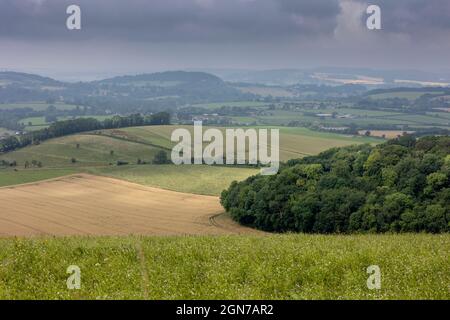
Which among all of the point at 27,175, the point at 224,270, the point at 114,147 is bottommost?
the point at 27,175

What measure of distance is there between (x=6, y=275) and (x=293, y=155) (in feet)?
380

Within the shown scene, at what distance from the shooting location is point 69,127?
163m

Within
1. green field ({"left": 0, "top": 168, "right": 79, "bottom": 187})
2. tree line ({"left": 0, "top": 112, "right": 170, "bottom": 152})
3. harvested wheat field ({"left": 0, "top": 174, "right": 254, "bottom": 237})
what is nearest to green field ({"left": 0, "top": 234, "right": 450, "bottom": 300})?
harvested wheat field ({"left": 0, "top": 174, "right": 254, "bottom": 237})

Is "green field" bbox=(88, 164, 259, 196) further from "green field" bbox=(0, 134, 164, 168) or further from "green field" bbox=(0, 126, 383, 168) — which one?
"green field" bbox=(0, 126, 383, 168)

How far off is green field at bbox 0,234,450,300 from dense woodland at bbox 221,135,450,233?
40911mm

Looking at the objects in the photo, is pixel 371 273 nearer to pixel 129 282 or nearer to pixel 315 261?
pixel 315 261

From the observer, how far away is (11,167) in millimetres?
117688

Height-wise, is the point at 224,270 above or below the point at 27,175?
above

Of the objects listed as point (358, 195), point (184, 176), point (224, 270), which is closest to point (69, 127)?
point (184, 176)

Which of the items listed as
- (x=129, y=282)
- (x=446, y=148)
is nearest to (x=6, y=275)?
(x=129, y=282)

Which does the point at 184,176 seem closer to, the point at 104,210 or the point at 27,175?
the point at 104,210

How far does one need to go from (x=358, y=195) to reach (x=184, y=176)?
46046 mm

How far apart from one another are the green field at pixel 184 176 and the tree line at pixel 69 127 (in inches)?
1797

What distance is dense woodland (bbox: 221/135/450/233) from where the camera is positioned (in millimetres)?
59656
